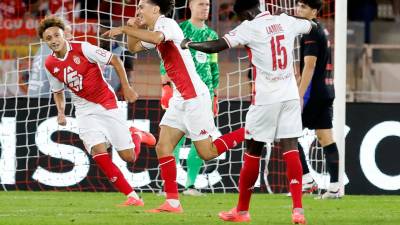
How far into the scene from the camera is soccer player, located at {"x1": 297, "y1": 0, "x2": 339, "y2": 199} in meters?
12.5

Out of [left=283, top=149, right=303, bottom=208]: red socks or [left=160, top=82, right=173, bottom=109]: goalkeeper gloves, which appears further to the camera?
[left=160, top=82, right=173, bottom=109]: goalkeeper gloves

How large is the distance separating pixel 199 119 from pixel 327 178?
155 inches

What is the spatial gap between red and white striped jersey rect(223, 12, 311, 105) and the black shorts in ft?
10.1

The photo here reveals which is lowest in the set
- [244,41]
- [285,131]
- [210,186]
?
[210,186]

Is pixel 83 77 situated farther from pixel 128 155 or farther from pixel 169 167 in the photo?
pixel 169 167

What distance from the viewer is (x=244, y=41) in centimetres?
980

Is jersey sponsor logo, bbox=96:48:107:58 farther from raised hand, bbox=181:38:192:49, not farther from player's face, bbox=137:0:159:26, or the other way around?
raised hand, bbox=181:38:192:49

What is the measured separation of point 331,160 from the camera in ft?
43.3

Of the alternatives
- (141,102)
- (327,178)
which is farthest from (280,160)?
(141,102)

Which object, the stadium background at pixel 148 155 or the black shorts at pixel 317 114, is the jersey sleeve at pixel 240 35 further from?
the stadium background at pixel 148 155

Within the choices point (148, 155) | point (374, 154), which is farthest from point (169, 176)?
point (374, 154)

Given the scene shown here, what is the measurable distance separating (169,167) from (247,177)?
1095mm

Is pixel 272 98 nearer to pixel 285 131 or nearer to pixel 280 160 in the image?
pixel 285 131

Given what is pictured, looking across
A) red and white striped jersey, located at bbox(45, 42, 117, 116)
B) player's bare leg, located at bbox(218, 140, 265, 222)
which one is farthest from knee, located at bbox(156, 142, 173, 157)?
red and white striped jersey, located at bbox(45, 42, 117, 116)
